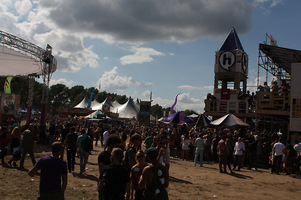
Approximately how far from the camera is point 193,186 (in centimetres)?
932

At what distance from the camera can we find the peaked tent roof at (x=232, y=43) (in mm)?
32247

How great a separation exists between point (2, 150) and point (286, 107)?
1815 cm

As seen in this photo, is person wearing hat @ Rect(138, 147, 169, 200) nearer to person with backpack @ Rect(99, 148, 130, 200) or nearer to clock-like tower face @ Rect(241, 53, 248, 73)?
person with backpack @ Rect(99, 148, 130, 200)

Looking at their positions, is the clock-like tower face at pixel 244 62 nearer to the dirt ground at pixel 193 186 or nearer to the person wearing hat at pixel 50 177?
the dirt ground at pixel 193 186

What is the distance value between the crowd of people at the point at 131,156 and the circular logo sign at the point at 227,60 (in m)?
15.4

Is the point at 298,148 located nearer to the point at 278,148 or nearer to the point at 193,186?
the point at 278,148

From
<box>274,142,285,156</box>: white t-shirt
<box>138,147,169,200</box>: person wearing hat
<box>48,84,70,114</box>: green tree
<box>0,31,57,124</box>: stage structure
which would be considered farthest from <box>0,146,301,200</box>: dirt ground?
<box>48,84,70,114</box>: green tree

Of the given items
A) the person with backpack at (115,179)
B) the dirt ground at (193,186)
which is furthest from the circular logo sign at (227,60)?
the person with backpack at (115,179)

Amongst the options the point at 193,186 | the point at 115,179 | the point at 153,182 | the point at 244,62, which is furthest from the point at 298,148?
the point at 244,62

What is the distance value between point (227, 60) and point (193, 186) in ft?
81.2

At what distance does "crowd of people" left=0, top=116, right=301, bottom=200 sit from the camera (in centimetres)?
418

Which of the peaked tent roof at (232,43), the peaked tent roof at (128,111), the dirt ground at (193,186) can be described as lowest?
the dirt ground at (193,186)

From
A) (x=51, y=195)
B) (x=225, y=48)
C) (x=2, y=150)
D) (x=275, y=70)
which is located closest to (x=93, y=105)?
(x=225, y=48)

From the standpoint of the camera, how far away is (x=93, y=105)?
7238 centimetres
